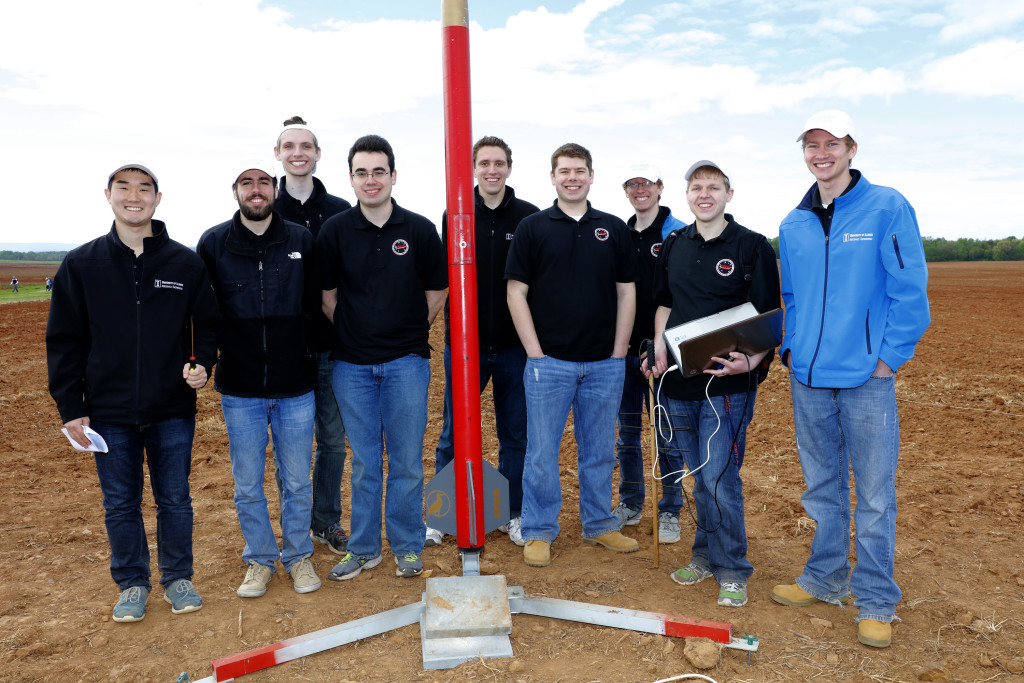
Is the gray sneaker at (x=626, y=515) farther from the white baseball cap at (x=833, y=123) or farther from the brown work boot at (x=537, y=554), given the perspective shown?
the white baseball cap at (x=833, y=123)

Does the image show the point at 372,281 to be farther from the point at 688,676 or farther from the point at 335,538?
the point at 688,676

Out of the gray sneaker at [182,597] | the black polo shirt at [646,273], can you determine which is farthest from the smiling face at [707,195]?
the gray sneaker at [182,597]

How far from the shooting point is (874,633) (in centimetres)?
405

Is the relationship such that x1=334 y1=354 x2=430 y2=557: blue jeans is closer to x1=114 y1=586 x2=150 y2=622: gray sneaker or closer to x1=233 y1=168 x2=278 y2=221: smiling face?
x1=233 y1=168 x2=278 y2=221: smiling face

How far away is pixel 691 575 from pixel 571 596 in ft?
2.77

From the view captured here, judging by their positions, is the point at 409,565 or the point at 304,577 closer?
the point at 304,577

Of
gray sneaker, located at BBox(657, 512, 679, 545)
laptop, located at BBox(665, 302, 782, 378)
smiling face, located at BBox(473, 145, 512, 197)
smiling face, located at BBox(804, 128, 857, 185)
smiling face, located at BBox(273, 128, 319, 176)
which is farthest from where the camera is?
gray sneaker, located at BBox(657, 512, 679, 545)

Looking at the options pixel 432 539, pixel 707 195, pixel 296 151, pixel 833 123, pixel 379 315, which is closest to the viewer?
pixel 833 123

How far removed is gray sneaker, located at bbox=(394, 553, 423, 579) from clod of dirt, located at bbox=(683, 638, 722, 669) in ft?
6.24

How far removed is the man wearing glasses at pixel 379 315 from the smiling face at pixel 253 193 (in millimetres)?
406

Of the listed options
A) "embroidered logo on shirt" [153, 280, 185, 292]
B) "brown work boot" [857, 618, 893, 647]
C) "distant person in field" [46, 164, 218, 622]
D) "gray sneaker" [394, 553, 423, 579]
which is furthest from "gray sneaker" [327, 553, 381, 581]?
"brown work boot" [857, 618, 893, 647]

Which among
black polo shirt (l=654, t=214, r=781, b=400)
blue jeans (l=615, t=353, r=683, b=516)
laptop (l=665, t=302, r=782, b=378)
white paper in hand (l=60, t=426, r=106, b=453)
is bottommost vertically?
blue jeans (l=615, t=353, r=683, b=516)

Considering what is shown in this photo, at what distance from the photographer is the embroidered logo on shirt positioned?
423cm

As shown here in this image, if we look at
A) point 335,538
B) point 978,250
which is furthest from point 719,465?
point 978,250
